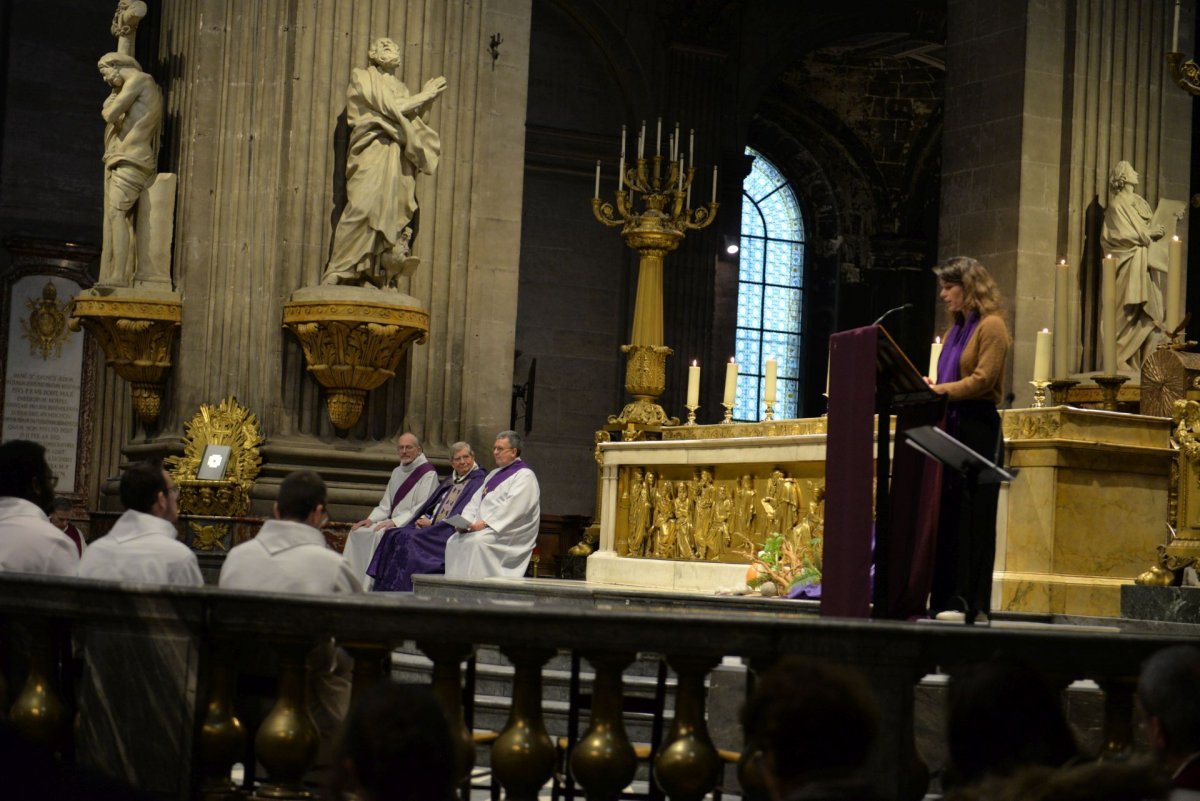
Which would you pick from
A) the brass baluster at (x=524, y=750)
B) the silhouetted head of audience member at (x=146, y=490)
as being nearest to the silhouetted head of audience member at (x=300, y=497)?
the silhouetted head of audience member at (x=146, y=490)

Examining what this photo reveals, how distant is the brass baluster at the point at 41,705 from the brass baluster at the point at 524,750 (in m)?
1.11

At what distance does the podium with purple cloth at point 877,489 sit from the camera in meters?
6.09

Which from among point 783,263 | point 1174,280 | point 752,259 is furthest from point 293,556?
point 783,263

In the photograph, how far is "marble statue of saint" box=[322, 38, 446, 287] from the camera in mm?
11766

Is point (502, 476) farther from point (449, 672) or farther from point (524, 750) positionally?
point (524, 750)

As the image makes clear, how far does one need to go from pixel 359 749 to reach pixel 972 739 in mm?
1080

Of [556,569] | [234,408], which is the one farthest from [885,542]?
[556,569]

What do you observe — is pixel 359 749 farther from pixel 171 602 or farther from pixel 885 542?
pixel 885 542

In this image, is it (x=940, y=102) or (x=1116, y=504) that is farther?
(x=940, y=102)

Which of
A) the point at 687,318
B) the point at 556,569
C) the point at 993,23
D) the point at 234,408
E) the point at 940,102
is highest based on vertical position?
the point at 940,102

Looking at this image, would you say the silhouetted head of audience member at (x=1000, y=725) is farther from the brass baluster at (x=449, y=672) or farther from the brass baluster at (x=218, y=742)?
→ the brass baluster at (x=218, y=742)

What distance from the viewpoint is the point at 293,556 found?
5.14 m

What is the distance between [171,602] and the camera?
4184 mm

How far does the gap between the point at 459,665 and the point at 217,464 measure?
789cm
